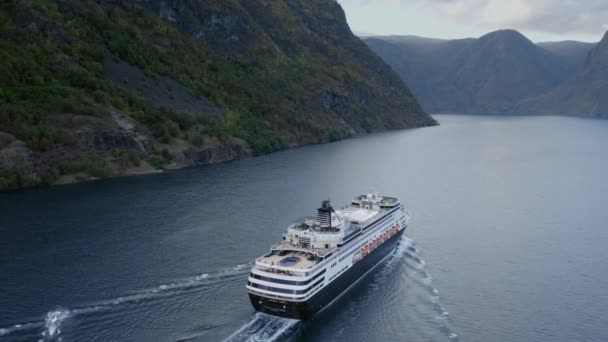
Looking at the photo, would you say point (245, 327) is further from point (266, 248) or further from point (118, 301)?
point (266, 248)

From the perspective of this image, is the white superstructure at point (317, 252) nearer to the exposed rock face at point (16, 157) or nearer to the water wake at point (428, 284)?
the water wake at point (428, 284)

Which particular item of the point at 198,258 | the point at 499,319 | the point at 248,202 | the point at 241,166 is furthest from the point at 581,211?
the point at 241,166

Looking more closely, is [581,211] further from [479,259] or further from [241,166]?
[241,166]

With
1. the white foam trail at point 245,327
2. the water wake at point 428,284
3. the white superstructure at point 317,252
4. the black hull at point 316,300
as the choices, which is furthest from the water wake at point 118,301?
the water wake at point 428,284

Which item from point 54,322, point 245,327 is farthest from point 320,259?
point 54,322

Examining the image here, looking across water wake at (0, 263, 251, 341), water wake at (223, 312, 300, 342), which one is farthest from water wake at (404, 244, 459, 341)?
water wake at (0, 263, 251, 341)

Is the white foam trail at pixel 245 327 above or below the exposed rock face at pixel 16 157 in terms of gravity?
below
